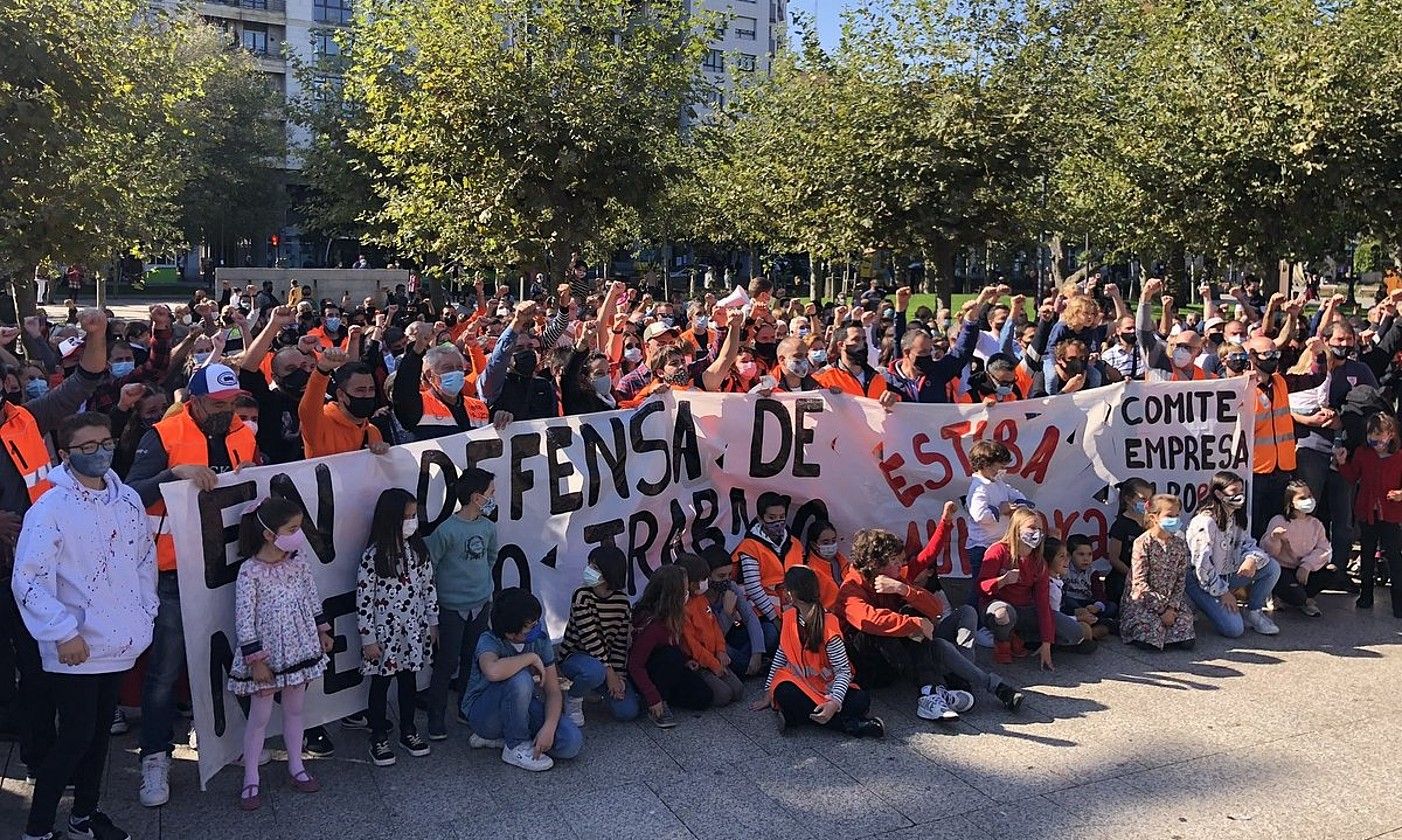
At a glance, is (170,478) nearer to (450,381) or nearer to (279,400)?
(279,400)

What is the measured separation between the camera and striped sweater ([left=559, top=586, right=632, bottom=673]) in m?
6.54

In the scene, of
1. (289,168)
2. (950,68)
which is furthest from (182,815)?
(289,168)

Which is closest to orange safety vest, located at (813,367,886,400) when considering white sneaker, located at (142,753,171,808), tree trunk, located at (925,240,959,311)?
white sneaker, located at (142,753,171,808)

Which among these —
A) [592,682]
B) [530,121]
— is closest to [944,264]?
[530,121]

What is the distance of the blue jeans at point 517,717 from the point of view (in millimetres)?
5965

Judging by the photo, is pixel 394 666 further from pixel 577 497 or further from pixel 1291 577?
pixel 1291 577

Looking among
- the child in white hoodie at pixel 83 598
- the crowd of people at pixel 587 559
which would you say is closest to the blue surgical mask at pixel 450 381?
the crowd of people at pixel 587 559

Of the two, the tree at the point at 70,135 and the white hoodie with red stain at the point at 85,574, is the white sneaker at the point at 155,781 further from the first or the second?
the tree at the point at 70,135

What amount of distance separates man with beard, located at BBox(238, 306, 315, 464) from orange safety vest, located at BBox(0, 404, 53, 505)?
3.89 feet

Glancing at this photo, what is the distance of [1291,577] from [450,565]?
5792mm

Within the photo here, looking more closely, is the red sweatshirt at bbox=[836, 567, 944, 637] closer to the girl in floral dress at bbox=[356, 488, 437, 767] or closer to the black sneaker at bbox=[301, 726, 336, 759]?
the girl in floral dress at bbox=[356, 488, 437, 767]

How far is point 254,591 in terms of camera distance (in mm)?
5473

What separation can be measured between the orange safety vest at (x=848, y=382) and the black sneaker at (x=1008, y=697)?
2621 mm

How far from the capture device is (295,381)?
7.27 m
